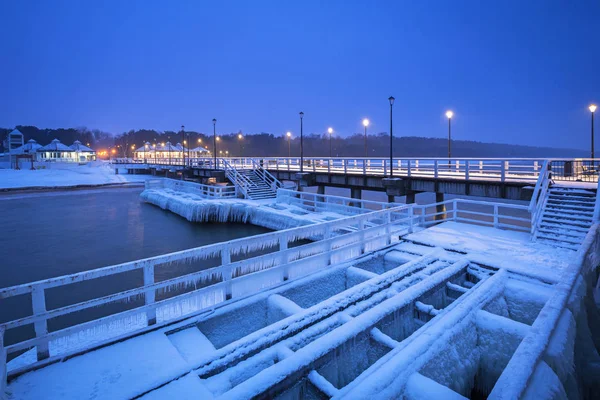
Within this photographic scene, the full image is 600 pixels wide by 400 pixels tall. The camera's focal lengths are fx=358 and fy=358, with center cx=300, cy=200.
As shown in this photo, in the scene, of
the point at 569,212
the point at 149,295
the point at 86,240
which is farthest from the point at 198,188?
the point at 149,295

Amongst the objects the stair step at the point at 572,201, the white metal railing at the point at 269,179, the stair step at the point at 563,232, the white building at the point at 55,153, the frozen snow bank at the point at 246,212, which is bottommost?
the frozen snow bank at the point at 246,212

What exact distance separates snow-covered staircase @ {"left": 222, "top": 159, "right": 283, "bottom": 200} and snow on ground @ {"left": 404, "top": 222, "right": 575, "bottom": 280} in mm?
18299

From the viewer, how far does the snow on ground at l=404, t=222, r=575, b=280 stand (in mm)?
8289

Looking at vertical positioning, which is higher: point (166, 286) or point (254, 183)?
point (254, 183)

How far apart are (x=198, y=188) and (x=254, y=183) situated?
5.25 meters

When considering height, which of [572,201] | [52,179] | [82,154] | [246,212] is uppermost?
[82,154]

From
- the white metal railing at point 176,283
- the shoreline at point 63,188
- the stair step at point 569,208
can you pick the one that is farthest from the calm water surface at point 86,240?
the shoreline at point 63,188

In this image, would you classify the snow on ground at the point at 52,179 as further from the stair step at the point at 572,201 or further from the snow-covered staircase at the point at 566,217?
the snow-covered staircase at the point at 566,217

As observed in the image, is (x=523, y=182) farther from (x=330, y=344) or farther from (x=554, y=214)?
(x=330, y=344)

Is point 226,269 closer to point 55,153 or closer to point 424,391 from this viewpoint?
point 424,391

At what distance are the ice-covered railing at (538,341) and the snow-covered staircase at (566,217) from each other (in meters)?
3.94

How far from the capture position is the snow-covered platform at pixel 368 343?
3951 mm

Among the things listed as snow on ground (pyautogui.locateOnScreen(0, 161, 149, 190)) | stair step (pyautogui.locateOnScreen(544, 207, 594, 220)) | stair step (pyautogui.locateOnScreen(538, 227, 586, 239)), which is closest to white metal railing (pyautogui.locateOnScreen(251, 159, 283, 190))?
stair step (pyautogui.locateOnScreen(544, 207, 594, 220))

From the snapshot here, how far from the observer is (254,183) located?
31.2m
